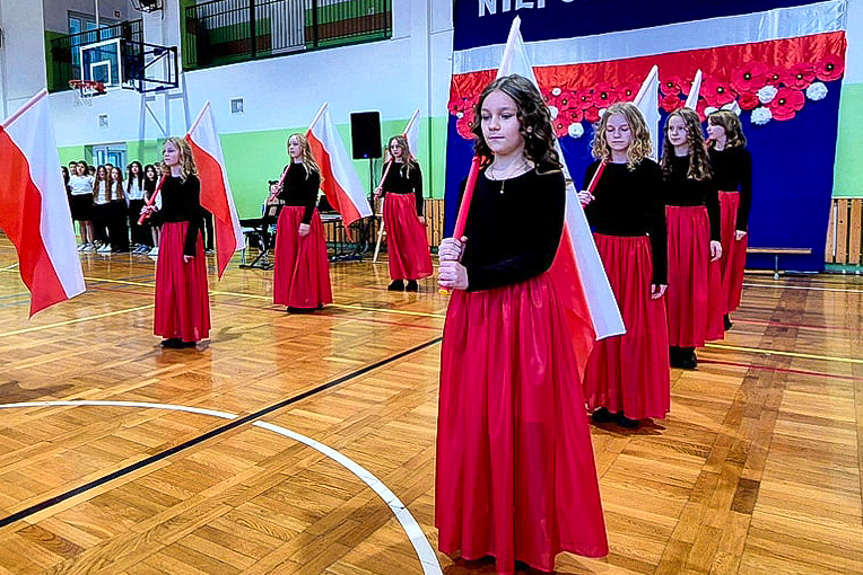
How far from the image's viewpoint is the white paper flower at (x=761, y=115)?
8.36 metres

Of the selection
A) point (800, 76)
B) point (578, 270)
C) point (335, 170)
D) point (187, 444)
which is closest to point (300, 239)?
point (335, 170)

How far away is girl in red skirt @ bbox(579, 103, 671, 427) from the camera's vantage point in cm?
311

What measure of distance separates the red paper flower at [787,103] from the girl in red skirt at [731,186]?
383 cm

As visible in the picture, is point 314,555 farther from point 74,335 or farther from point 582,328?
point 74,335

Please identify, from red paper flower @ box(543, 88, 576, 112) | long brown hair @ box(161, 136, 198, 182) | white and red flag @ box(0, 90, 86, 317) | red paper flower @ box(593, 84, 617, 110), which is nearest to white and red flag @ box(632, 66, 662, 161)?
long brown hair @ box(161, 136, 198, 182)

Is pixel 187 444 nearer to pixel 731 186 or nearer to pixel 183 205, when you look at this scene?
pixel 183 205

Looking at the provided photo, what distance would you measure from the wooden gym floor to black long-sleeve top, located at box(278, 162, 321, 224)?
1.30 metres

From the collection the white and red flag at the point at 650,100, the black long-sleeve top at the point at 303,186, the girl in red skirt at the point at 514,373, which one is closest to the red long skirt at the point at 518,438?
the girl in red skirt at the point at 514,373

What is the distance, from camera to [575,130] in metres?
9.83

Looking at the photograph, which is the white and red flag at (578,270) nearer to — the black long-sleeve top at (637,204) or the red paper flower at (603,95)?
the black long-sleeve top at (637,204)

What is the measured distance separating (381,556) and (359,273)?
23.5 feet

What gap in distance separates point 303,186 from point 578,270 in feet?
14.4

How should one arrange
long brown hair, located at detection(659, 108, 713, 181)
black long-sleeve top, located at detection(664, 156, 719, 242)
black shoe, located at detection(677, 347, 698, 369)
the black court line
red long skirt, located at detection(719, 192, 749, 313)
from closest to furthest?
the black court line
long brown hair, located at detection(659, 108, 713, 181)
black long-sleeve top, located at detection(664, 156, 719, 242)
black shoe, located at detection(677, 347, 698, 369)
red long skirt, located at detection(719, 192, 749, 313)

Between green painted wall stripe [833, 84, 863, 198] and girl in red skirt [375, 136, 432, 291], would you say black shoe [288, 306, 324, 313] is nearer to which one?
girl in red skirt [375, 136, 432, 291]
